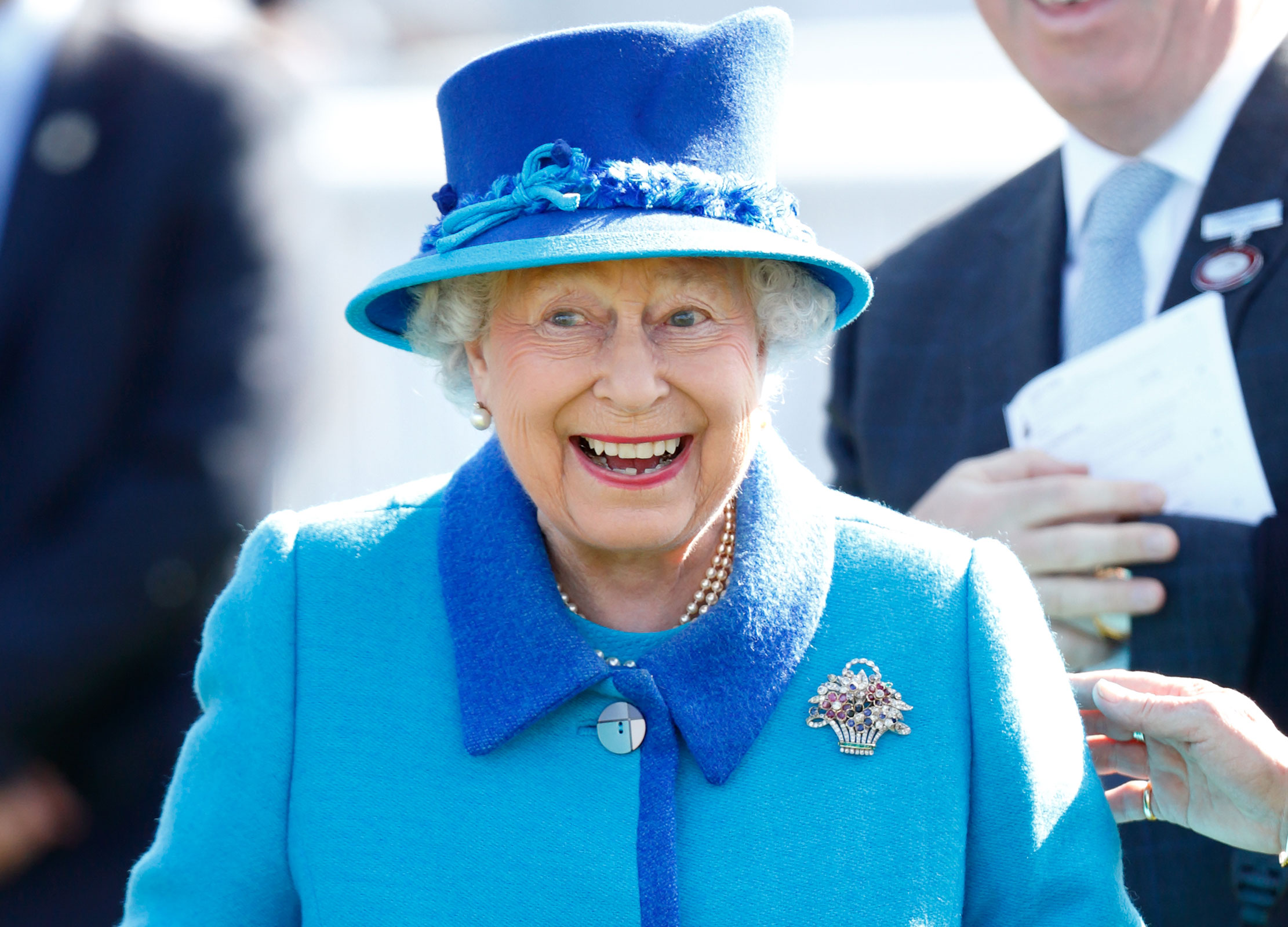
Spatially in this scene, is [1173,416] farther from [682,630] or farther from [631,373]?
[631,373]

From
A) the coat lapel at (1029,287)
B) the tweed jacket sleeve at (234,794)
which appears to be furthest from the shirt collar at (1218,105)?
the tweed jacket sleeve at (234,794)

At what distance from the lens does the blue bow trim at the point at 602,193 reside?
2104 mm

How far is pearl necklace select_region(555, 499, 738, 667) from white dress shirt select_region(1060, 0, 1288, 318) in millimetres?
1192

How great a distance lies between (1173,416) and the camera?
2932 millimetres

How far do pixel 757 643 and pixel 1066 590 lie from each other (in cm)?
92

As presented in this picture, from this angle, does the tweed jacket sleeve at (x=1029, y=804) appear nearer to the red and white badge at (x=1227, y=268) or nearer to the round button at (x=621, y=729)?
the round button at (x=621, y=729)

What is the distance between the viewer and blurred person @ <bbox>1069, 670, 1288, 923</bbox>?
227 cm

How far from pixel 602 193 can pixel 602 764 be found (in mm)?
871

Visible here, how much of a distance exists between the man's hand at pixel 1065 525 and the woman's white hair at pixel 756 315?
71 cm

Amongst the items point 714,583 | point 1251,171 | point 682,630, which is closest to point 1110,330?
point 1251,171

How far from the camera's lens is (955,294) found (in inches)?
139

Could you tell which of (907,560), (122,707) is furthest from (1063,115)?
(122,707)

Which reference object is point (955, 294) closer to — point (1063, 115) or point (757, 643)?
point (1063, 115)

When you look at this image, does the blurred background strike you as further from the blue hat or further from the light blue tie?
the light blue tie
